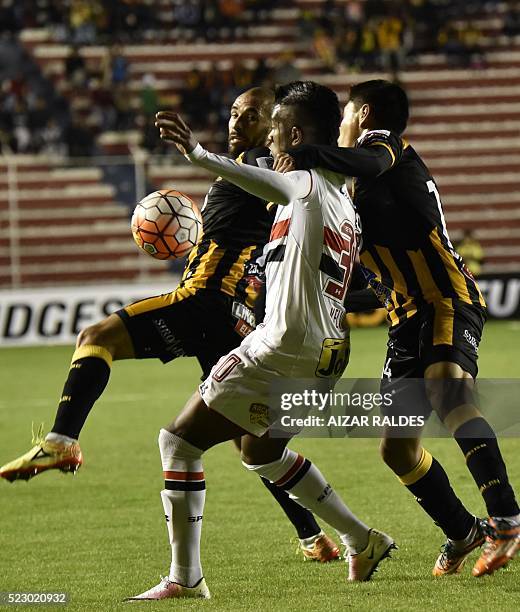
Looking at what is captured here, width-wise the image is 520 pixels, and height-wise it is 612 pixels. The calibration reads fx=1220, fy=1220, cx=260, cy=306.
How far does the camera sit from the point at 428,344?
531cm

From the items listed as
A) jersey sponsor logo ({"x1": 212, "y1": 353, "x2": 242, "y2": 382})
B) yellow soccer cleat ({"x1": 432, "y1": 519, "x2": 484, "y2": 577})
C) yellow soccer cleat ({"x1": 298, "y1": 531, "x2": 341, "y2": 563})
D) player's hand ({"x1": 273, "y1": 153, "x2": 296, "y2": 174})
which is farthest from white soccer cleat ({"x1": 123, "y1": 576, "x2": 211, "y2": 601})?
player's hand ({"x1": 273, "y1": 153, "x2": 296, "y2": 174})

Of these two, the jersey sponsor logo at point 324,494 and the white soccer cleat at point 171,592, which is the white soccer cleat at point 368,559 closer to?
the jersey sponsor logo at point 324,494

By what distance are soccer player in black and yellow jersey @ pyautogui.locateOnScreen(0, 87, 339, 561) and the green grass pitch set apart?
54cm

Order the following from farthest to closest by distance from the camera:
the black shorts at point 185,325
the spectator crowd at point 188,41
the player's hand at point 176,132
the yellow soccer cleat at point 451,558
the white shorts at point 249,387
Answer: the spectator crowd at point 188,41 < the black shorts at point 185,325 < the yellow soccer cleat at point 451,558 < the white shorts at point 249,387 < the player's hand at point 176,132

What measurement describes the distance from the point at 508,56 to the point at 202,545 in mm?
24779

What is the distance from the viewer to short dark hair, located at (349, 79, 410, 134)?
552 centimetres

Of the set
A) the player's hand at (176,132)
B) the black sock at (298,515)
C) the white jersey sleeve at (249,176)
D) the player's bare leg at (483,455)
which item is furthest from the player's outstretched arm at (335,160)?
the black sock at (298,515)

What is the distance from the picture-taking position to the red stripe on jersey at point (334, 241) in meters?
4.86

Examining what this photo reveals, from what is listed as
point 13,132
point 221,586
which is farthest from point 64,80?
point 221,586

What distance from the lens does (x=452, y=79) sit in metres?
28.9

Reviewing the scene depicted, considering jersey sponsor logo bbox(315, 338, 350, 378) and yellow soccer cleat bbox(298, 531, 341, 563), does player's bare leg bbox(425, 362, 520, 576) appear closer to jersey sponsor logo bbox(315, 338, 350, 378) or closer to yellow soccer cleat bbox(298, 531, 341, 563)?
jersey sponsor logo bbox(315, 338, 350, 378)

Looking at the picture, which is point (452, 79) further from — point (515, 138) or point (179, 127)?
point (179, 127)

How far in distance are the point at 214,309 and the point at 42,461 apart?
134 cm

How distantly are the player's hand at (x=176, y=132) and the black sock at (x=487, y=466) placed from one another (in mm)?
1727
